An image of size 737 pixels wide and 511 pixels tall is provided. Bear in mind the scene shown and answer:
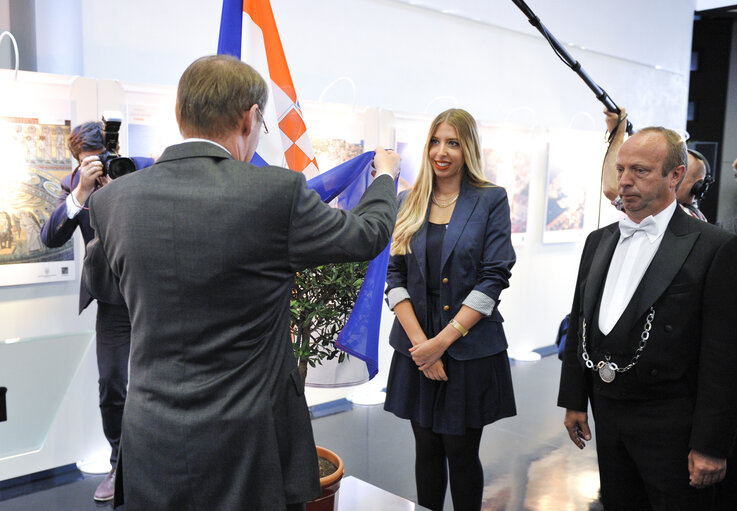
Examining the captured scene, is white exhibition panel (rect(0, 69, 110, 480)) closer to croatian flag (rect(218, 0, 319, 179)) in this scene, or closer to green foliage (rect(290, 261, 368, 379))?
croatian flag (rect(218, 0, 319, 179))

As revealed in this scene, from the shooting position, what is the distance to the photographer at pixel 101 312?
3.22 meters

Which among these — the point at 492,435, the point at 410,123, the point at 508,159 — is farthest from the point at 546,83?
the point at 492,435

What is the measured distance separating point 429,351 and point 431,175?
0.74 metres

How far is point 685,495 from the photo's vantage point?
2055mm

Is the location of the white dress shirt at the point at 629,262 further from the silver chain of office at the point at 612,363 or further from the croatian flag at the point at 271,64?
the croatian flag at the point at 271,64

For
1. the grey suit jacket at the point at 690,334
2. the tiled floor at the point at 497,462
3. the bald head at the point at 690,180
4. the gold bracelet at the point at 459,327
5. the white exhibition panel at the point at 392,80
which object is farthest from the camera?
the white exhibition panel at the point at 392,80

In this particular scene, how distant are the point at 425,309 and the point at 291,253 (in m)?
1.36

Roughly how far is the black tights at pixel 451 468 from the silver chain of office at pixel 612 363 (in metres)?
0.63

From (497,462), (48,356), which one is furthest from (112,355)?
(497,462)

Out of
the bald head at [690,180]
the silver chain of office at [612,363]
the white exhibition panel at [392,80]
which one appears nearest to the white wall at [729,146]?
the white exhibition panel at [392,80]

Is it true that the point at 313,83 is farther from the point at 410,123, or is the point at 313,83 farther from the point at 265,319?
the point at 265,319

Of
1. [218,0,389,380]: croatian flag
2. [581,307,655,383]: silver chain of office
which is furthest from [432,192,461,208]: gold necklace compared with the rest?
[581,307,655,383]: silver chain of office

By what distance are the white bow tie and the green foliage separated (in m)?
0.88

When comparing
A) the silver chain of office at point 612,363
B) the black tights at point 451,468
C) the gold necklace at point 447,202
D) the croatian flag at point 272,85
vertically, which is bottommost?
the black tights at point 451,468
